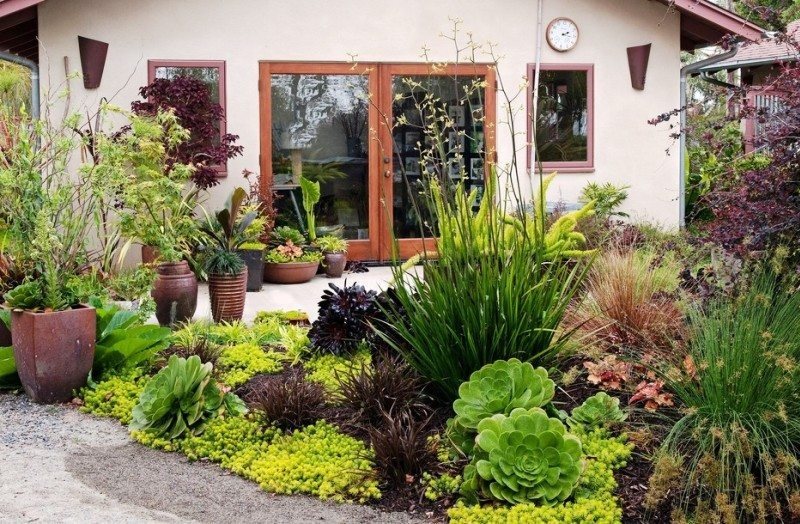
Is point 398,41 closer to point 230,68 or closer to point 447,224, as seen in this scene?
point 230,68

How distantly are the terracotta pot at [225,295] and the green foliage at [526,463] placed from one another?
4198mm

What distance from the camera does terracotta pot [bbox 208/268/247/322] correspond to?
8.05 m

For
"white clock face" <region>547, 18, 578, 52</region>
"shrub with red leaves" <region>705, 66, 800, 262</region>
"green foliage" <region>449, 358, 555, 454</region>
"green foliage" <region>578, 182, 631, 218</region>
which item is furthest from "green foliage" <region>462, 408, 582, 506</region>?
"white clock face" <region>547, 18, 578, 52</region>

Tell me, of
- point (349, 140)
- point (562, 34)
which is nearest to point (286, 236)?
point (349, 140)

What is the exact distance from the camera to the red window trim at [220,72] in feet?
35.6

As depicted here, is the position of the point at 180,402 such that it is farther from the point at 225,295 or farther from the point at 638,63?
the point at 638,63

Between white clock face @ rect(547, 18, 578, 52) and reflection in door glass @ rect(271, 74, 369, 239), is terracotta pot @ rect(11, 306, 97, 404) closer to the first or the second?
reflection in door glass @ rect(271, 74, 369, 239)

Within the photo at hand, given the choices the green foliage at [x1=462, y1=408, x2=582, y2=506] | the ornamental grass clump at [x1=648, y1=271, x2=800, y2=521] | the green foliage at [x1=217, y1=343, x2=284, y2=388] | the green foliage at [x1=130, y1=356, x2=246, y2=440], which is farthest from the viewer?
the green foliage at [x1=217, y1=343, x2=284, y2=388]

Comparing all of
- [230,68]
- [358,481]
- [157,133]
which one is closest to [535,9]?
[230,68]

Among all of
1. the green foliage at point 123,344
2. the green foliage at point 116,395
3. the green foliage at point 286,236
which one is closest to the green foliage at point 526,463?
the green foliage at point 116,395

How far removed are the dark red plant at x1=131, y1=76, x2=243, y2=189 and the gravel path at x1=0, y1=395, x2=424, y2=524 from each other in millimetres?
4959

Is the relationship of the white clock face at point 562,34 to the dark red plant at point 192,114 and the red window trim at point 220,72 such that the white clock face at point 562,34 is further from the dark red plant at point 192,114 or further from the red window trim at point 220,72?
the dark red plant at point 192,114

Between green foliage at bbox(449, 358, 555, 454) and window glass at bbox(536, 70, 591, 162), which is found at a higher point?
window glass at bbox(536, 70, 591, 162)

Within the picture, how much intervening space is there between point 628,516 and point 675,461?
0.96 ft
